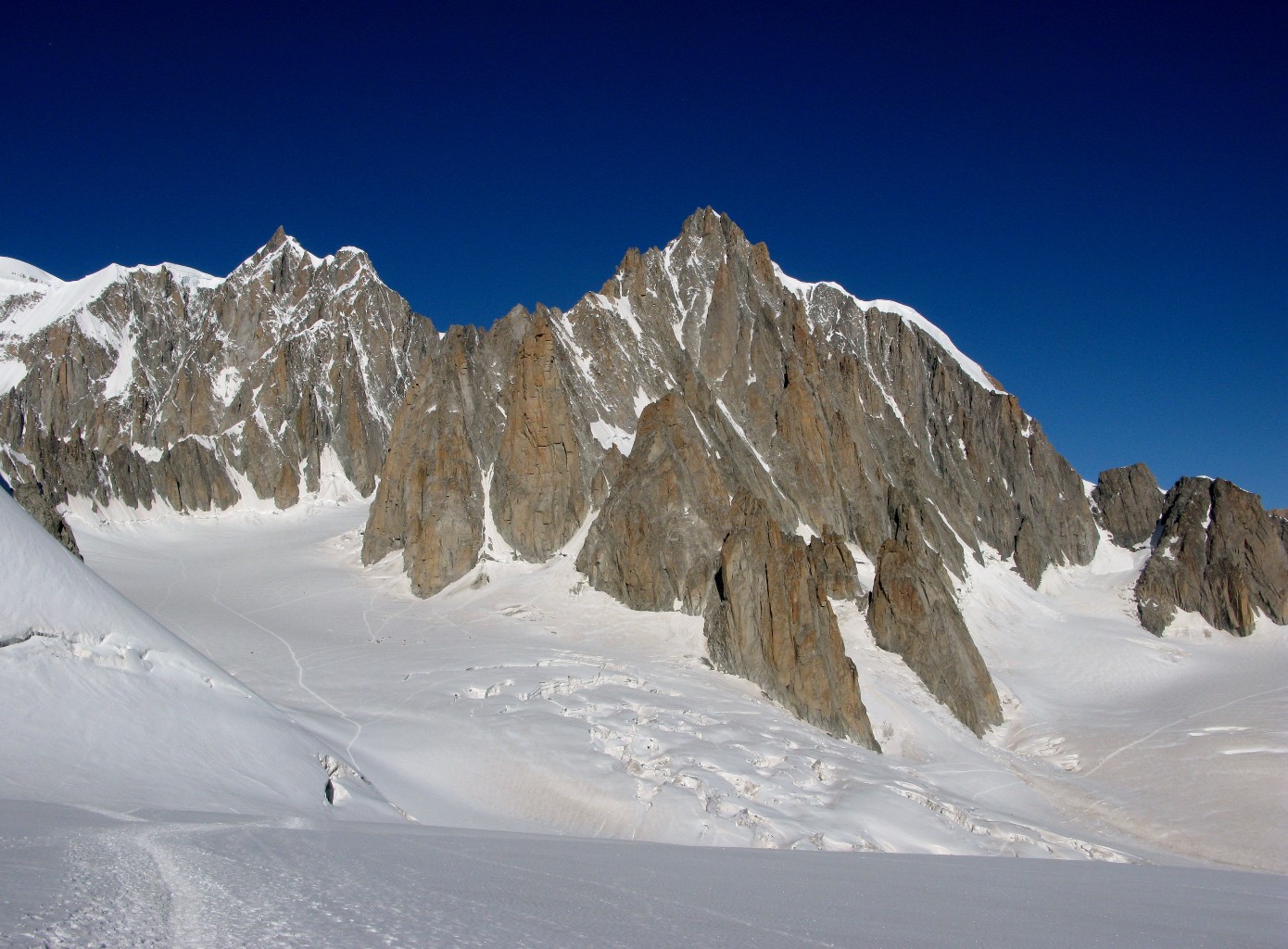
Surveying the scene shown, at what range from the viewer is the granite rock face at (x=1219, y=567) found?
74.1 m

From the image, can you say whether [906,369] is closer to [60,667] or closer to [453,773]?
[453,773]

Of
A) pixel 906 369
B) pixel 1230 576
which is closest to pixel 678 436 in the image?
pixel 906 369

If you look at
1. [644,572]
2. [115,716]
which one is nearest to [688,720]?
[644,572]

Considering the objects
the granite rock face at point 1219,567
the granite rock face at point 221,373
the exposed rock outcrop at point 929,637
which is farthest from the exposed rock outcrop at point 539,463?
the granite rock face at point 1219,567

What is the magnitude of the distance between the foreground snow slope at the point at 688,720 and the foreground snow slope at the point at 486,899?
30.2 ft

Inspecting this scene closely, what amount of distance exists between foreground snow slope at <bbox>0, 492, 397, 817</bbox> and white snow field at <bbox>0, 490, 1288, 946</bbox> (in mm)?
64

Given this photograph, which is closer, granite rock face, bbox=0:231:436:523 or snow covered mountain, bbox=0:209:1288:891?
snow covered mountain, bbox=0:209:1288:891

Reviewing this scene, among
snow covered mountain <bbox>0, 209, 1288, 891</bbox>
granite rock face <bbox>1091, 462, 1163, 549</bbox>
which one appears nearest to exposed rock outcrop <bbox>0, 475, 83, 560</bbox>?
snow covered mountain <bbox>0, 209, 1288, 891</bbox>

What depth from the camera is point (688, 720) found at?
97.2ft

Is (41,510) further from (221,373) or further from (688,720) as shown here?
(221,373)

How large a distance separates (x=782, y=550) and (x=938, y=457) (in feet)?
169

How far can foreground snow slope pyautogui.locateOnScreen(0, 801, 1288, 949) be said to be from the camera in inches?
200

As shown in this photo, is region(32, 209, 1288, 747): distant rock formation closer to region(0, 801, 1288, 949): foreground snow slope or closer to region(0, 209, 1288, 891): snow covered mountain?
region(0, 209, 1288, 891): snow covered mountain

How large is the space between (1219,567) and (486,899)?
87.3 m
